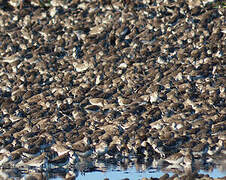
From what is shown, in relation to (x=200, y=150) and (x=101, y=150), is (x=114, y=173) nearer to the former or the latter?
(x=101, y=150)

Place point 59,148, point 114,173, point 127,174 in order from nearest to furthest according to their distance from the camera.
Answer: point 127,174
point 114,173
point 59,148

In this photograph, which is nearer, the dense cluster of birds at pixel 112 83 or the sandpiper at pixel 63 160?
the sandpiper at pixel 63 160

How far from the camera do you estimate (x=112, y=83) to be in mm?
26578

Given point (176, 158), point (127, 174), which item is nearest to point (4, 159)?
point (127, 174)

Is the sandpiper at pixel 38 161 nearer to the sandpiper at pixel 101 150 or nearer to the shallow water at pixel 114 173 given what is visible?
the shallow water at pixel 114 173

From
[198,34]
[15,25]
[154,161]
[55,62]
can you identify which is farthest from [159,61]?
[15,25]

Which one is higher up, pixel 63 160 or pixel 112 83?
pixel 112 83

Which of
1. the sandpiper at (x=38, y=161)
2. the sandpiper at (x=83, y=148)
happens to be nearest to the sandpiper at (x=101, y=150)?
the sandpiper at (x=83, y=148)

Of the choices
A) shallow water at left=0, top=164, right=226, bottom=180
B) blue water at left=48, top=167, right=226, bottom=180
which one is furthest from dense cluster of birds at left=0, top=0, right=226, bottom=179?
blue water at left=48, top=167, right=226, bottom=180

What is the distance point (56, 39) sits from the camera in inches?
1220

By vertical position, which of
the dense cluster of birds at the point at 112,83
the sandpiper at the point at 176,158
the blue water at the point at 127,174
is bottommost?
the blue water at the point at 127,174

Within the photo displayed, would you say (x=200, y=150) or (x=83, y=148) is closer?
(x=200, y=150)

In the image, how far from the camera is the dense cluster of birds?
22.5m

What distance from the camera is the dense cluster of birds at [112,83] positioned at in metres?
22.5
